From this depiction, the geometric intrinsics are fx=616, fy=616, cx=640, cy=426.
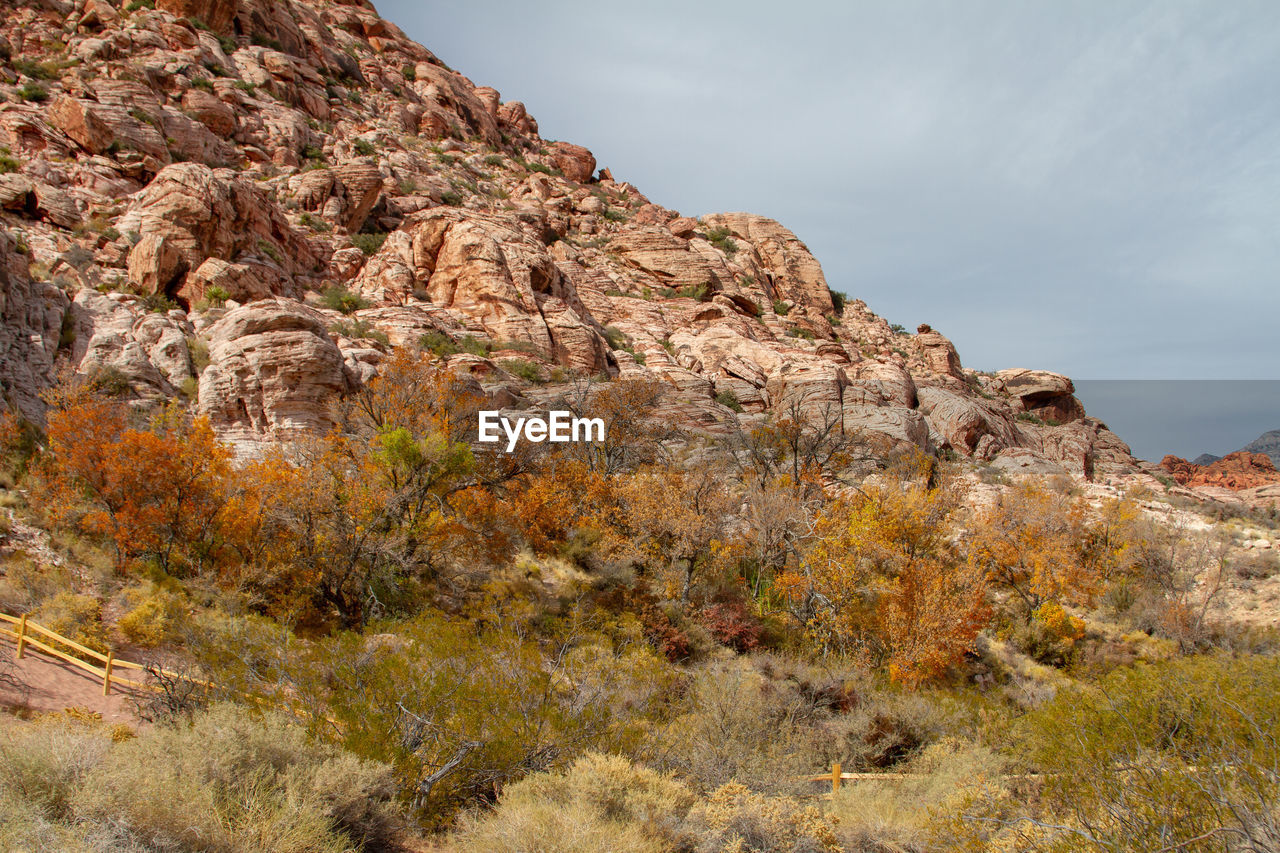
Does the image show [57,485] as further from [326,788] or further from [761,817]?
[761,817]

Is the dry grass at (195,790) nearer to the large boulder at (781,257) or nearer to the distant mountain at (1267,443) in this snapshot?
the large boulder at (781,257)

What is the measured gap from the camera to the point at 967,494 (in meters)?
25.1

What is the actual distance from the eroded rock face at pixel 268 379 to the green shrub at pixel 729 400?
19.3 m

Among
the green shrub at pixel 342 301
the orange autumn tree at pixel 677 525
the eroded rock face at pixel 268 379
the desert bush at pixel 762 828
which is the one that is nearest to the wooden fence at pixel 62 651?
the desert bush at pixel 762 828

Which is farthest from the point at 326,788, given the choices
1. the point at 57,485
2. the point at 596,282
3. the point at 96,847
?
the point at 596,282

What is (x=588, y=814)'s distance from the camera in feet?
18.1

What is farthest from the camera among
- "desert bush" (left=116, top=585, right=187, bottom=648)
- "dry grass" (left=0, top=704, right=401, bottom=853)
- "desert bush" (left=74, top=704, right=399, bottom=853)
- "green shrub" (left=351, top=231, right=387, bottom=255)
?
"green shrub" (left=351, top=231, right=387, bottom=255)

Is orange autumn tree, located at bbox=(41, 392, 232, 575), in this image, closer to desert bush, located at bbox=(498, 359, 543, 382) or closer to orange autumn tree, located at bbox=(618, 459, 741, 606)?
orange autumn tree, located at bbox=(618, 459, 741, 606)

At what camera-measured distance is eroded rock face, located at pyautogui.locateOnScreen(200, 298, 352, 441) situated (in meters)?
18.8

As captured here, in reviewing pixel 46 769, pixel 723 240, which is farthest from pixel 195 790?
pixel 723 240

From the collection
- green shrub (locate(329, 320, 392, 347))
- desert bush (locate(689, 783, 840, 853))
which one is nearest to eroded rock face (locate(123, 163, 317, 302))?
green shrub (locate(329, 320, 392, 347))

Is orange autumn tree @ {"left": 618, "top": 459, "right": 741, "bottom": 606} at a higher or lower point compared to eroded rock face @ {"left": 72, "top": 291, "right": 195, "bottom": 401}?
lower

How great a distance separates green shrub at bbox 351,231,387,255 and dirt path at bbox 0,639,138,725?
28.8 m

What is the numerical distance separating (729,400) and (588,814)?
29.0 meters
